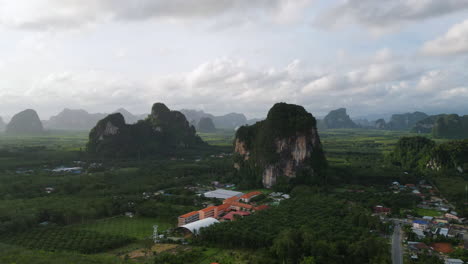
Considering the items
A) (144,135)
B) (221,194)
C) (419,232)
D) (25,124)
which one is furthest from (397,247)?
(25,124)

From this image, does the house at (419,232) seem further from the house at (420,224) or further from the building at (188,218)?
the building at (188,218)

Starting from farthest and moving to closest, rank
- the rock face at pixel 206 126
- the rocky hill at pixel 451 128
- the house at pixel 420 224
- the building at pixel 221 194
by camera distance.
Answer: the rock face at pixel 206 126 < the rocky hill at pixel 451 128 < the building at pixel 221 194 < the house at pixel 420 224

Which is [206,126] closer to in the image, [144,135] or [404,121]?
[144,135]

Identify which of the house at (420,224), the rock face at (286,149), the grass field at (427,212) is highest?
the rock face at (286,149)

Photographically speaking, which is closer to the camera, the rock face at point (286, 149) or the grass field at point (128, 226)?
the grass field at point (128, 226)

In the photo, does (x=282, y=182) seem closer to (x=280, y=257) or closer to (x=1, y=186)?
(x=280, y=257)

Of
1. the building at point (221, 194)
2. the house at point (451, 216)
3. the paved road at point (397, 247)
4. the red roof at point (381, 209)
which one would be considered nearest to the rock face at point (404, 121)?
the house at point (451, 216)

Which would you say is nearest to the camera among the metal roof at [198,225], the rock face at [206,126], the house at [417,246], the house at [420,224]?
the house at [417,246]
